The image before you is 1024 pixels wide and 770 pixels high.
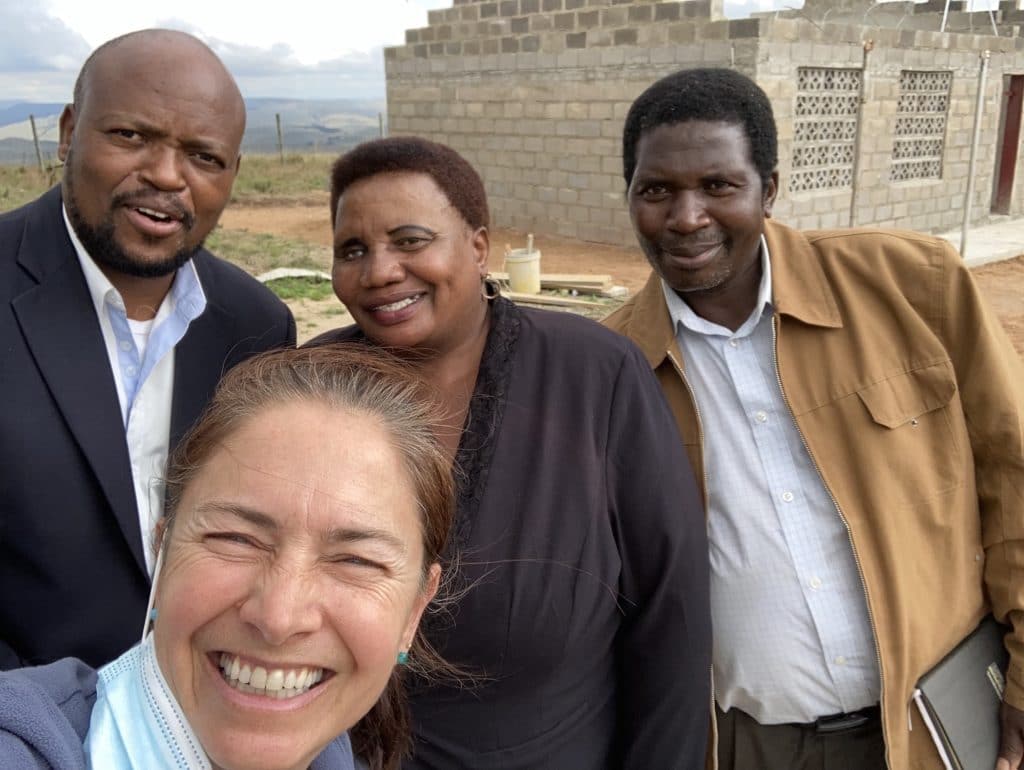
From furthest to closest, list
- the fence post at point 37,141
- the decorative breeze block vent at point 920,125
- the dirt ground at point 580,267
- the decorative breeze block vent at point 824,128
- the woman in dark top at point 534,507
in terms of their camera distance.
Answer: the fence post at point 37,141 → the decorative breeze block vent at point 920,125 → the decorative breeze block vent at point 824,128 → the dirt ground at point 580,267 → the woman in dark top at point 534,507

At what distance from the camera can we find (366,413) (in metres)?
1.35

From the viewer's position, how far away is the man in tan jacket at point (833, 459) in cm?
191

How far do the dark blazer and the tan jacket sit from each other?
1321 mm

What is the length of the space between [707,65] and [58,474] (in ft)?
34.6

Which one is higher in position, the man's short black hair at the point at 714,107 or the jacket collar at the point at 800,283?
the man's short black hair at the point at 714,107

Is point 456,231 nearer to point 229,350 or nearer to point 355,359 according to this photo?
point 355,359

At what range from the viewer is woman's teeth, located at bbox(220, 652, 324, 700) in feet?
3.76

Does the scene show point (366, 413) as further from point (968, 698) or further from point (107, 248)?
point (968, 698)

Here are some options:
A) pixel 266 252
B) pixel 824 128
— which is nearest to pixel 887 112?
pixel 824 128

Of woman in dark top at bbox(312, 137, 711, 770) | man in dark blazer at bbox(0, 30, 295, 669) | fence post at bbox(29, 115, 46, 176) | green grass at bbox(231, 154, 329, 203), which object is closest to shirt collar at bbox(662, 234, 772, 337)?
woman in dark top at bbox(312, 137, 711, 770)

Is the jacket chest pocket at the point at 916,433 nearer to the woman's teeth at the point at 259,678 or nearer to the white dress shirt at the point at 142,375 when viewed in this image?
the woman's teeth at the point at 259,678

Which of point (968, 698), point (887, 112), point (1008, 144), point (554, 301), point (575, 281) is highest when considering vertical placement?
point (887, 112)

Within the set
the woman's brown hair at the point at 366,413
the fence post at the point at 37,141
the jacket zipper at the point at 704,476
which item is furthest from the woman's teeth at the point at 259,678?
the fence post at the point at 37,141

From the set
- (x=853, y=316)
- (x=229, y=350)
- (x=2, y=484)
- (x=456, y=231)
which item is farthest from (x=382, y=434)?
(x=853, y=316)
